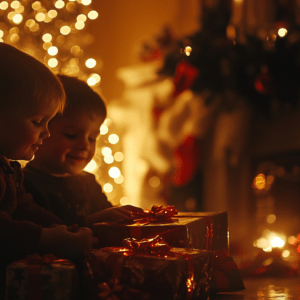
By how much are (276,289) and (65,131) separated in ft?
1.69

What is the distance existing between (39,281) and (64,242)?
0.11m

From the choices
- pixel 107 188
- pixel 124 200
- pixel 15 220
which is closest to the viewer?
pixel 15 220

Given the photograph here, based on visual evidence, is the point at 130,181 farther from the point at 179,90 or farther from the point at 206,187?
the point at 179,90

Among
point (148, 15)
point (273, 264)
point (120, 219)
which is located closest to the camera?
point (120, 219)

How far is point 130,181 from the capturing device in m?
2.38

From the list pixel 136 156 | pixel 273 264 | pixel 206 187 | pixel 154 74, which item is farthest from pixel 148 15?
pixel 273 264

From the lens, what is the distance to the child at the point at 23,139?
598 millimetres

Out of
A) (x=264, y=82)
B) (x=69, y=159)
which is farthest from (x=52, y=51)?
(x=69, y=159)

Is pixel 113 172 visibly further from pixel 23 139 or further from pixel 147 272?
pixel 147 272

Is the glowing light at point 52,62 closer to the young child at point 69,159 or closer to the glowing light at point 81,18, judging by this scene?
the glowing light at point 81,18

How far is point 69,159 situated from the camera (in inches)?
32.5

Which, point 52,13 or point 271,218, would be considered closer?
point 52,13

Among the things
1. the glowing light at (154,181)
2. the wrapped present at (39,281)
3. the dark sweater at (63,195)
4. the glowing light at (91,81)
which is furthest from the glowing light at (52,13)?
the wrapped present at (39,281)

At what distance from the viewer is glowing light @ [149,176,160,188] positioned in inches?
97.2
